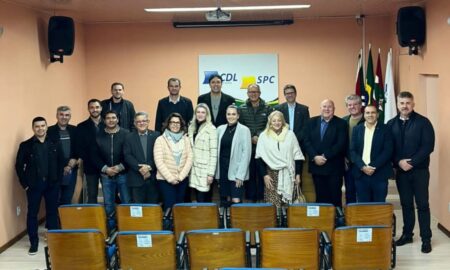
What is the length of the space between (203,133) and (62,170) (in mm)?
1793

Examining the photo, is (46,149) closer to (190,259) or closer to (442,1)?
(190,259)

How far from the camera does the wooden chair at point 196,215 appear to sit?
18.8ft

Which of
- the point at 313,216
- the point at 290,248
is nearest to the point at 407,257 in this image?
the point at 313,216

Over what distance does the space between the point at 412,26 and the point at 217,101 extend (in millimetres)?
2863

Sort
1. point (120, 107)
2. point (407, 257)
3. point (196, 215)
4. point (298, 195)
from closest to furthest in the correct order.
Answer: point (196, 215), point (407, 257), point (298, 195), point (120, 107)

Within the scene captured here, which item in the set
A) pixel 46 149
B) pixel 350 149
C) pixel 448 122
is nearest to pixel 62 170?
pixel 46 149

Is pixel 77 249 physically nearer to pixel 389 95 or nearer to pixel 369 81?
pixel 389 95

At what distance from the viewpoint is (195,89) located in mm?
10719

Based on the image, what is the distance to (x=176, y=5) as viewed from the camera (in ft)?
27.3

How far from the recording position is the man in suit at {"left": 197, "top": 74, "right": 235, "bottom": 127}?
751 cm

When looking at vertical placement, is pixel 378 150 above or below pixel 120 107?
below

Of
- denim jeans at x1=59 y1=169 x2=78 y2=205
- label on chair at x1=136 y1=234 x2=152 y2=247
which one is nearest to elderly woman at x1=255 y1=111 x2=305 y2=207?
label on chair at x1=136 y1=234 x2=152 y2=247

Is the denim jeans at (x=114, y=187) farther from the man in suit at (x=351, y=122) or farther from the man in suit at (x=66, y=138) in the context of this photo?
the man in suit at (x=351, y=122)

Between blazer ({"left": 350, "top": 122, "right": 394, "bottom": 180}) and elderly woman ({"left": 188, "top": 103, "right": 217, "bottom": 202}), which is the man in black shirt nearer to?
elderly woman ({"left": 188, "top": 103, "right": 217, "bottom": 202})
